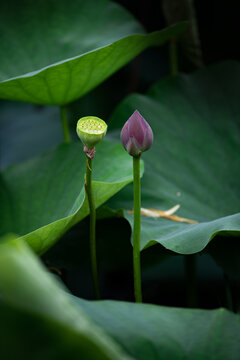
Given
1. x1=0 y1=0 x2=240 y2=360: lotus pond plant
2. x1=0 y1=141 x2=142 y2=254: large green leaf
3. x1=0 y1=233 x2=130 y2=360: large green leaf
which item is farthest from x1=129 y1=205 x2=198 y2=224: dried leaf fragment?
x1=0 y1=233 x2=130 y2=360: large green leaf

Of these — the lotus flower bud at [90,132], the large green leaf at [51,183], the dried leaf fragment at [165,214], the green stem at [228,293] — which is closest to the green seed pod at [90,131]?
the lotus flower bud at [90,132]

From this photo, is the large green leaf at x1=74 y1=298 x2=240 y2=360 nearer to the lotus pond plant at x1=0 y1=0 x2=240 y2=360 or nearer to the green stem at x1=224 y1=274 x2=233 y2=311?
the lotus pond plant at x1=0 y1=0 x2=240 y2=360

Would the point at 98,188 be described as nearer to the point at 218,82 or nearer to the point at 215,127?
the point at 215,127

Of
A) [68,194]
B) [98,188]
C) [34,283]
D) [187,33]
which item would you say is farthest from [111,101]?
[34,283]

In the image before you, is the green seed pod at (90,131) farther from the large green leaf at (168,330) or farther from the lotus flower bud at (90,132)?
the large green leaf at (168,330)

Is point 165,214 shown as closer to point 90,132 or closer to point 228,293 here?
point 228,293

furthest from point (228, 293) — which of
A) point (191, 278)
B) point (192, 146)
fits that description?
point (192, 146)
